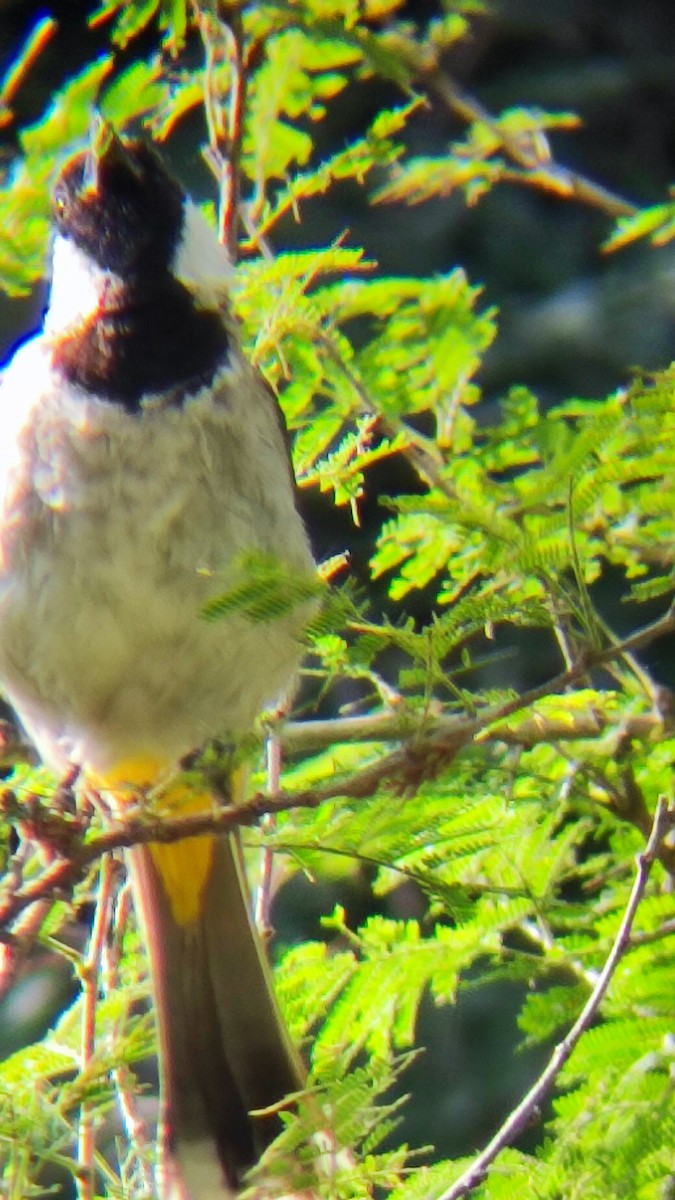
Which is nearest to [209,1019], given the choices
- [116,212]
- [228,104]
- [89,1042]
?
[89,1042]

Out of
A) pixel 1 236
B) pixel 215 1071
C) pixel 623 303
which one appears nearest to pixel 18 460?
pixel 1 236

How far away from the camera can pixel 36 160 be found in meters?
2.95

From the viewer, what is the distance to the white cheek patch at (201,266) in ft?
9.43

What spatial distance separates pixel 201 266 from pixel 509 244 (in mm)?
2552

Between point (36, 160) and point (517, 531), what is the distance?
4.49 feet

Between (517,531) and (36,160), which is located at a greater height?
(36,160)

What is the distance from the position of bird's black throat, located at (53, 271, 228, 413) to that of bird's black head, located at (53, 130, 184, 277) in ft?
0.13

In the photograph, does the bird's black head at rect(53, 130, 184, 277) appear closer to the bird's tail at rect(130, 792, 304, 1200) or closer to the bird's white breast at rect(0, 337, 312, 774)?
the bird's white breast at rect(0, 337, 312, 774)

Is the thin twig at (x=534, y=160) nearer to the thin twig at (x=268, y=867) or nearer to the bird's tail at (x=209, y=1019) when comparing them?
the thin twig at (x=268, y=867)

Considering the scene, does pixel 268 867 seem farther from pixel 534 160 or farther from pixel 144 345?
pixel 534 160

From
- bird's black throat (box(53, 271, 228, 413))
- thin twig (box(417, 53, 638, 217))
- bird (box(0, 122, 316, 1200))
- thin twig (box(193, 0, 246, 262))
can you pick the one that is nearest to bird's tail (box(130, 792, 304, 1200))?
bird (box(0, 122, 316, 1200))

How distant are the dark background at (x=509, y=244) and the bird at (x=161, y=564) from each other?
1.29 m

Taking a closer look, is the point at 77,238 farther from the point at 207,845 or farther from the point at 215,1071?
the point at 215,1071

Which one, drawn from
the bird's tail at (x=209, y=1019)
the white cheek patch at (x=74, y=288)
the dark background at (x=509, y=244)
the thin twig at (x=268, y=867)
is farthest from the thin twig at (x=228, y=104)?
the dark background at (x=509, y=244)
